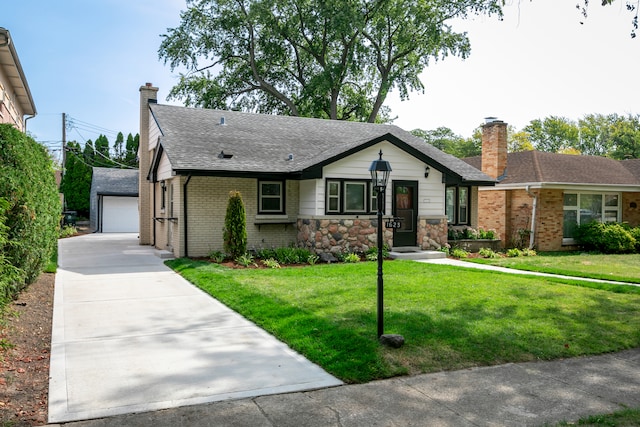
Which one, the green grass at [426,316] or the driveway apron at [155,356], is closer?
the driveway apron at [155,356]

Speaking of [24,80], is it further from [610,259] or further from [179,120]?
[610,259]

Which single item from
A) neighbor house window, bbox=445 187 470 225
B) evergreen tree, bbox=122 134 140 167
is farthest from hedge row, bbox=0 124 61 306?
evergreen tree, bbox=122 134 140 167

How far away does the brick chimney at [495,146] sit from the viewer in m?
20.6

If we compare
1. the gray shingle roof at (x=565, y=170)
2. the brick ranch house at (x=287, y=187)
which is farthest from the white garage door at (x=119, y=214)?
the gray shingle roof at (x=565, y=170)

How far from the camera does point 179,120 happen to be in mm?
17531

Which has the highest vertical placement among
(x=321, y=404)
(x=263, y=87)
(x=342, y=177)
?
(x=263, y=87)

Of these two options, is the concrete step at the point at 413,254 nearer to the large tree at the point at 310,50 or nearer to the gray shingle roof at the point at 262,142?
the gray shingle roof at the point at 262,142

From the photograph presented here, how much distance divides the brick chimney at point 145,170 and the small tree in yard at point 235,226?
7.61m

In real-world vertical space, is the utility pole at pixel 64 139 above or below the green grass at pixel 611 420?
above

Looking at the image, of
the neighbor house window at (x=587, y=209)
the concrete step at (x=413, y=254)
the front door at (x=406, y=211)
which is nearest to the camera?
the concrete step at (x=413, y=254)

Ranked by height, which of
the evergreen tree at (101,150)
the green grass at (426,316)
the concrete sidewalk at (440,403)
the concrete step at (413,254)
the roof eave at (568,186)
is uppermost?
the evergreen tree at (101,150)

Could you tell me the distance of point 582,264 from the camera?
48.1 ft

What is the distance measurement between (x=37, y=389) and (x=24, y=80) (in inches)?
424

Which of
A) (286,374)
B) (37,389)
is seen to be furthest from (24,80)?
(286,374)
